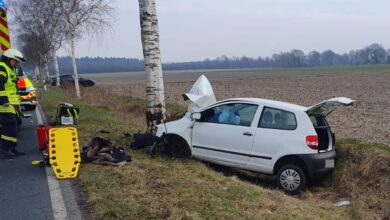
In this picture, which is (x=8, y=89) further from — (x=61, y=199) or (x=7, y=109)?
(x=61, y=199)

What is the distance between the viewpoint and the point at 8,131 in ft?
25.5

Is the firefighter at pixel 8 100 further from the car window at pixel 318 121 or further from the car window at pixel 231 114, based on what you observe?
the car window at pixel 318 121

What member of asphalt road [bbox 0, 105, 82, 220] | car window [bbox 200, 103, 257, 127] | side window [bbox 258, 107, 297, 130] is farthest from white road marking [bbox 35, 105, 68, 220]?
side window [bbox 258, 107, 297, 130]

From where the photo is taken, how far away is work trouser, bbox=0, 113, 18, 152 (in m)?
7.70

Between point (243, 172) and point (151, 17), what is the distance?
3.77m

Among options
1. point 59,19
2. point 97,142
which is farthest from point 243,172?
point 59,19

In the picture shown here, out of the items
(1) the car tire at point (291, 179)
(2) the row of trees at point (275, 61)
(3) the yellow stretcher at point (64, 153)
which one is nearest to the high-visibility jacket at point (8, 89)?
(3) the yellow stretcher at point (64, 153)

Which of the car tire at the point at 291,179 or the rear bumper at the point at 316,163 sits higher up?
the rear bumper at the point at 316,163

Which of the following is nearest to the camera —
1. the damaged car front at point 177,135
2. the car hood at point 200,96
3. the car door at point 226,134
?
the car door at point 226,134

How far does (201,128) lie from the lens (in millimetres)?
8039

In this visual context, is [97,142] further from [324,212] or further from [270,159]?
[324,212]

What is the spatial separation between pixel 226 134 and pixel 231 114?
0.40 m

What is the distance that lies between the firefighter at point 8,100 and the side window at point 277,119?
4548 millimetres

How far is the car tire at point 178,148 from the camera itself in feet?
27.0
